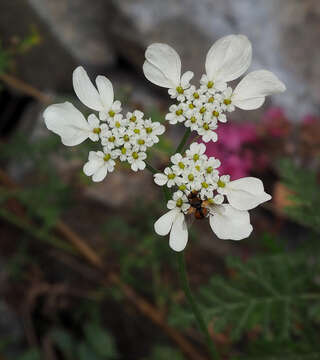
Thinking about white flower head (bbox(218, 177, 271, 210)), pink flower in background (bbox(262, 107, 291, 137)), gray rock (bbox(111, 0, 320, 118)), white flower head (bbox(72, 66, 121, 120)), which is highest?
gray rock (bbox(111, 0, 320, 118))

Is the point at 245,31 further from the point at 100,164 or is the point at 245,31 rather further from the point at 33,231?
the point at 100,164

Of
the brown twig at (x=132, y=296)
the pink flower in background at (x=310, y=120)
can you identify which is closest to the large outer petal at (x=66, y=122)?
the brown twig at (x=132, y=296)

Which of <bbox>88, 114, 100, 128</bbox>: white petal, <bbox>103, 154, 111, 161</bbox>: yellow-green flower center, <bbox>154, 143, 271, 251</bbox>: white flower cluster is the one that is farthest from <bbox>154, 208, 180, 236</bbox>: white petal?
<bbox>88, 114, 100, 128</bbox>: white petal

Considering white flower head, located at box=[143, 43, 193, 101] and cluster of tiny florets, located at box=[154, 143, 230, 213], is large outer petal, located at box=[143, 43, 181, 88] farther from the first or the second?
cluster of tiny florets, located at box=[154, 143, 230, 213]

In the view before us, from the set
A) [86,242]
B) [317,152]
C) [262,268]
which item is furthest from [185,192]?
[317,152]

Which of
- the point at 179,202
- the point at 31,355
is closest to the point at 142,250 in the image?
the point at 31,355

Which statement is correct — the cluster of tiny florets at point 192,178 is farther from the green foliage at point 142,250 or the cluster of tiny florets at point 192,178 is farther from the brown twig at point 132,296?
the brown twig at point 132,296
